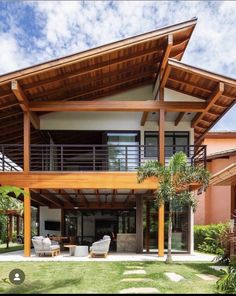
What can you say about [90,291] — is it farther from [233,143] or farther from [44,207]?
[233,143]

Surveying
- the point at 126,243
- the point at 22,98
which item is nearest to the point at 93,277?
the point at 22,98

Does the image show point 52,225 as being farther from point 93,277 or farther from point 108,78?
point 93,277

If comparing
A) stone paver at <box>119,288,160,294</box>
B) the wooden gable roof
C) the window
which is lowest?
stone paver at <box>119,288,160,294</box>

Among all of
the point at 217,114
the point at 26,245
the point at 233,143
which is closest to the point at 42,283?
the point at 26,245

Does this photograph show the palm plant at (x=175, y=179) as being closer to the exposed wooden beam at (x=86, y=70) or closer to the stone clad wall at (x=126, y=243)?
the exposed wooden beam at (x=86, y=70)

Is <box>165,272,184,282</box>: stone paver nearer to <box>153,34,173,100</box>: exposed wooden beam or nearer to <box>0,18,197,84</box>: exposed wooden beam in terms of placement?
<box>0,18,197,84</box>: exposed wooden beam

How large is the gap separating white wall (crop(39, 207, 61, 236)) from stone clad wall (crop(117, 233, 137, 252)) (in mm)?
4567

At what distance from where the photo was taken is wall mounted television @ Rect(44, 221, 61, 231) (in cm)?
2202

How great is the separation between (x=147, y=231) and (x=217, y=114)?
247 inches

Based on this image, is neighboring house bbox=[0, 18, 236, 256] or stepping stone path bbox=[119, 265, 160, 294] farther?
neighboring house bbox=[0, 18, 236, 256]

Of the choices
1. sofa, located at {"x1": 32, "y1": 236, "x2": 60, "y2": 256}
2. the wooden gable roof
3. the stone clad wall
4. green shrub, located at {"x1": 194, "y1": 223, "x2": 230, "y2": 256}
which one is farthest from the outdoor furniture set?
the wooden gable roof

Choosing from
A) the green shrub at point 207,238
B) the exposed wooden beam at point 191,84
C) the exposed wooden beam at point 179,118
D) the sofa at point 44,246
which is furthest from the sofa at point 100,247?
the exposed wooden beam at point 191,84

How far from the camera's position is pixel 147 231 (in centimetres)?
1823

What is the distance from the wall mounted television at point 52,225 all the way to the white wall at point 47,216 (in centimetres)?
15
